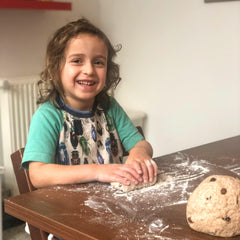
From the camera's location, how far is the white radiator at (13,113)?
244cm

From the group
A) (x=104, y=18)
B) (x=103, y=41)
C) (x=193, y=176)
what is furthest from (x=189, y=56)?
(x=193, y=176)

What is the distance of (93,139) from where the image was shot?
55.9 inches

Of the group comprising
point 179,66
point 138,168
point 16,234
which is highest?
point 179,66

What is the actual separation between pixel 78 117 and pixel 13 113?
117 centimetres

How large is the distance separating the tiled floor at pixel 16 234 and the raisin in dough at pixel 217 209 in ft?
5.55

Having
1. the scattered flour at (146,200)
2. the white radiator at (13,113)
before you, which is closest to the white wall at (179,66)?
the white radiator at (13,113)

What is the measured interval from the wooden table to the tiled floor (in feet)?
4.49

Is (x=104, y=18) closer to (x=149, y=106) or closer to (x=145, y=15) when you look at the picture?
(x=145, y=15)

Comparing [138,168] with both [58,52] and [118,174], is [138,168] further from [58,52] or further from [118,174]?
[58,52]

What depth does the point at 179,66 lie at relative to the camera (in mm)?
2512

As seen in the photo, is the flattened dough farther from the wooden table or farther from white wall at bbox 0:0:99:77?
white wall at bbox 0:0:99:77

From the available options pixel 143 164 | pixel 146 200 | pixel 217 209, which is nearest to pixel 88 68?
pixel 143 164

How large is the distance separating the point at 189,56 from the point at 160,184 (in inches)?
58.3

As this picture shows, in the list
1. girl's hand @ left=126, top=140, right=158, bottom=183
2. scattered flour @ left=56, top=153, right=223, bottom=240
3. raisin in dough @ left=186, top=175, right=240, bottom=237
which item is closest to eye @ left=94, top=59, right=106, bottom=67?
girl's hand @ left=126, top=140, right=158, bottom=183
